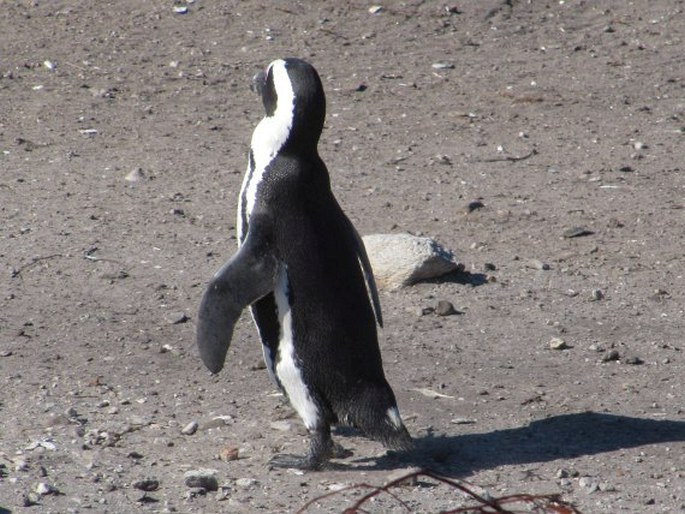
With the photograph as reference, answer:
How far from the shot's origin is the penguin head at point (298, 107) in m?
4.06

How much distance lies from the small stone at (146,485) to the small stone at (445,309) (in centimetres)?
174

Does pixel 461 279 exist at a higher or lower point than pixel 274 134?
lower

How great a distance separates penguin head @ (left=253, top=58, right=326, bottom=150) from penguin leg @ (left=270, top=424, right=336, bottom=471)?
0.86 m

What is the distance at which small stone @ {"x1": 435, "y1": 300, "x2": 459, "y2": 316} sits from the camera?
5.36 meters

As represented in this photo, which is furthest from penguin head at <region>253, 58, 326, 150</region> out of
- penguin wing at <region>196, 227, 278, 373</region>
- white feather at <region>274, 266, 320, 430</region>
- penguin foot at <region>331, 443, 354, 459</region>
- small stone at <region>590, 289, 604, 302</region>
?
small stone at <region>590, 289, 604, 302</region>

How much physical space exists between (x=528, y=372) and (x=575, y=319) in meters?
0.58

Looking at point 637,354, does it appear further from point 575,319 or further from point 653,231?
point 653,231

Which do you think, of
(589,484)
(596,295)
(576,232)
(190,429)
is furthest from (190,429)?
(576,232)

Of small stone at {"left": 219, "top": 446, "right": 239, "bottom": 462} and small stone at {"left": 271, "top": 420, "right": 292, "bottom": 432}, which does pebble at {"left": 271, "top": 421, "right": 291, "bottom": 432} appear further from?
small stone at {"left": 219, "top": 446, "right": 239, "bottom": 462}

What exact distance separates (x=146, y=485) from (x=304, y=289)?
28.6 inches

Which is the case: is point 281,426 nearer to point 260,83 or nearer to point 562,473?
point 562,473

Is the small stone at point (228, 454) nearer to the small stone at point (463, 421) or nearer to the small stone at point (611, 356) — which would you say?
the small stone at point (463, 421)

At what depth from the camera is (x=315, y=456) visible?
408cm

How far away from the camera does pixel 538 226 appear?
6.34m
